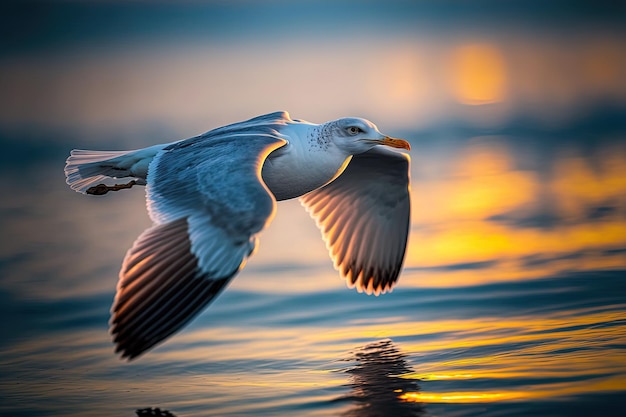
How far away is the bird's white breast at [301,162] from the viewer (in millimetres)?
8570

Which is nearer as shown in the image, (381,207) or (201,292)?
(201,292)

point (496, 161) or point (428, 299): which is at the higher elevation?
point (496, 161)

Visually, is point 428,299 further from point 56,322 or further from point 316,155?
point 56,322

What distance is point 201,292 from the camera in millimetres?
6863

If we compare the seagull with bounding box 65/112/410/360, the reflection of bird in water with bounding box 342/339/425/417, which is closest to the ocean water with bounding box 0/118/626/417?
the reflection of bird in water with bounding box 342/339/425/417

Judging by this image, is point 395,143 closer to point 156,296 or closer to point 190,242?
point 190,242

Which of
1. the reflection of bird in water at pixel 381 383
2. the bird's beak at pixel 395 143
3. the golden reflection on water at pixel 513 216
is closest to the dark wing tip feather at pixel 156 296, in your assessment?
the reflection of bird in water at pixel 381 383

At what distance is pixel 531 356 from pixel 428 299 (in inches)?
62.4

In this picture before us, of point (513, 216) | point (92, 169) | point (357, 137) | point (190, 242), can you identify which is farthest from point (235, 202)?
point (513, 216)

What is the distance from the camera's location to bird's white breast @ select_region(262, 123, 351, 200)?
8570 millimetres

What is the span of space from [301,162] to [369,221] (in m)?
1.26

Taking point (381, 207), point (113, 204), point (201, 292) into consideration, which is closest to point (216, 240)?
point (201, 292)

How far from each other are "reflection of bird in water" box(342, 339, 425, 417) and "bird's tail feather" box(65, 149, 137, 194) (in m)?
2.23

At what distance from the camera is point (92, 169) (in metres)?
9.15
